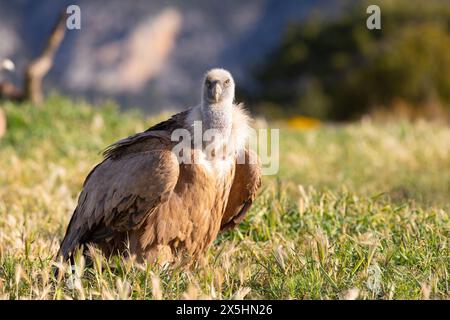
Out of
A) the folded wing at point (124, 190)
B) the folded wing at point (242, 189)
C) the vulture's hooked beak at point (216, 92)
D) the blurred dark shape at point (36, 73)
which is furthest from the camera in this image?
the blurred dark shape at point (36, 73)

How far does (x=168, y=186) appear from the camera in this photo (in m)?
4.63

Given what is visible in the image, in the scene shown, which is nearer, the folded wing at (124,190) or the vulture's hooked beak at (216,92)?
the folded wing at (124,190)

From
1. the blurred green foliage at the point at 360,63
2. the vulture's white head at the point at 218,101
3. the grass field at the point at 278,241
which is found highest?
the blurred green foliage at the point at 360,63

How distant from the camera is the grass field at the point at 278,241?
13.4ft

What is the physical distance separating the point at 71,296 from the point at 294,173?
226 inches

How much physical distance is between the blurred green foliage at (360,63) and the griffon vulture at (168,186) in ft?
83.2

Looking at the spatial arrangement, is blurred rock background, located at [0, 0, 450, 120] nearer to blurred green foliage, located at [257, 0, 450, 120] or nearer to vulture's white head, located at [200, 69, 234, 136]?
blurred green foliage, located at [257, 0, 450, 120]

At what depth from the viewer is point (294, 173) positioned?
31.5 ft

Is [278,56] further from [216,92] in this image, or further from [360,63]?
[216,92]

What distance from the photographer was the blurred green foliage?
104 ft

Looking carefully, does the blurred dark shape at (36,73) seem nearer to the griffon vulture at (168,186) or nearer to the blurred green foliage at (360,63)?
the griffon vulture at (168,186)

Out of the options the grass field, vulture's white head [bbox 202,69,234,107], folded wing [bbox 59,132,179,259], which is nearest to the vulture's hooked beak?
vulture's white head [bbox 202,69,234,107]

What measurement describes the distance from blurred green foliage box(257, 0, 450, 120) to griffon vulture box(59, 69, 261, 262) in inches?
999

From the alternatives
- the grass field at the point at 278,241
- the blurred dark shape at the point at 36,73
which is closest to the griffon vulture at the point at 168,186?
the grass field at the point at 278,241
